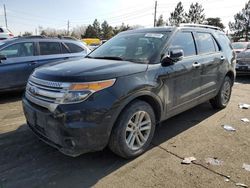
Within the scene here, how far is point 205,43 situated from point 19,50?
14.9ft

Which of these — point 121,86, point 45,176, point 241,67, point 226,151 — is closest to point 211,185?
point 226,151

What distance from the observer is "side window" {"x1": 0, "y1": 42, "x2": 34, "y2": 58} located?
6.51 metres

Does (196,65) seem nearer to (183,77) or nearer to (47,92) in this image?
(183,77)

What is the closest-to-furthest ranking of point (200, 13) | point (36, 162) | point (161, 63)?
point (36, 162)
point (161, 63)
point (200, 13)

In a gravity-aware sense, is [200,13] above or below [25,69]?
above

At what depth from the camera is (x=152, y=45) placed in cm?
404

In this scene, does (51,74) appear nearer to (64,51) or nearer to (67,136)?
(67,136)

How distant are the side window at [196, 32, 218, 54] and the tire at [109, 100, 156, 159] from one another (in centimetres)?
187

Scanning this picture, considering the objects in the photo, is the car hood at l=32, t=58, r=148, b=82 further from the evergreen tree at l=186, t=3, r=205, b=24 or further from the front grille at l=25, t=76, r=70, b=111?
the evergreen tree at l=186, t=3, r=205, b=24

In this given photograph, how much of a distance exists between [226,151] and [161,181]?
4.30 feet

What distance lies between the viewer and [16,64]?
261 inches

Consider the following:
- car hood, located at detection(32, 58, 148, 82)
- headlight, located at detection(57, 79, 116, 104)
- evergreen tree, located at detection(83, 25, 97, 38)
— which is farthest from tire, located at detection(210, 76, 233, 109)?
evergreen tree, located at detection(83, 25, 97, 38)

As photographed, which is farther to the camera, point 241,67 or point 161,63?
point 241,67

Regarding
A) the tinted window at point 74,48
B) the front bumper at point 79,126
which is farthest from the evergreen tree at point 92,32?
the front bumper at point 79,126
